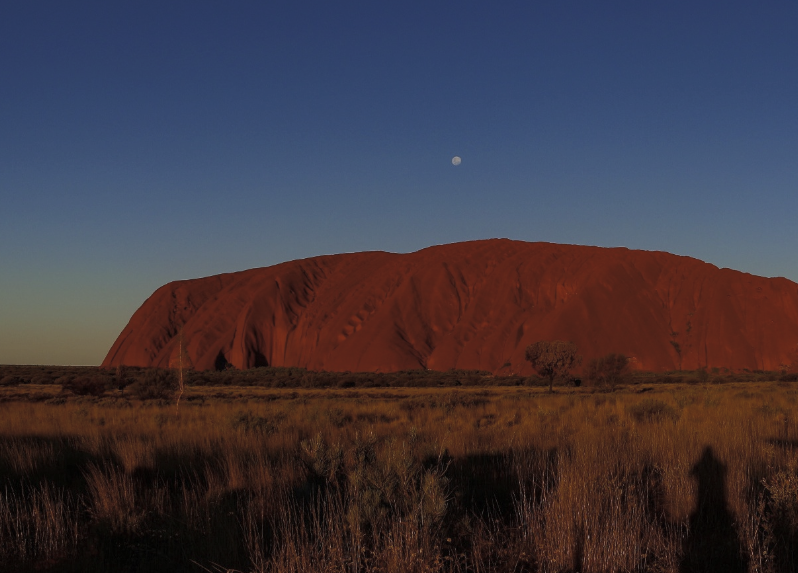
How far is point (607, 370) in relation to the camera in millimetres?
39906

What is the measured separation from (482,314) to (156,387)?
46.8 meters

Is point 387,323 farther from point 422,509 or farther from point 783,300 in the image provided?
point 422,509

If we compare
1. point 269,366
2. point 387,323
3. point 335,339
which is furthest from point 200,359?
point 387,323

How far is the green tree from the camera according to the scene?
39.9 metres

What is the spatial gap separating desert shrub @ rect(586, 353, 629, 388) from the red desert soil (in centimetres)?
1923

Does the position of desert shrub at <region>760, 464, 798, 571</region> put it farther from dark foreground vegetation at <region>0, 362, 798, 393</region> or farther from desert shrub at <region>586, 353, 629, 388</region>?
dark foreground vegetation at <region>0, 362, 798, 393</region>

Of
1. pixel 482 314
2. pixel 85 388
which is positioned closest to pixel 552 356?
pixel 85 388

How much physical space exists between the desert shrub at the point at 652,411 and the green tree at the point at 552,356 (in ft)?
77.9

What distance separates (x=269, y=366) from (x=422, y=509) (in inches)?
2962

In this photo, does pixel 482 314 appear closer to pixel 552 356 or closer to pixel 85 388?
pixel 552 356

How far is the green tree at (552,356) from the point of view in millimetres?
39938

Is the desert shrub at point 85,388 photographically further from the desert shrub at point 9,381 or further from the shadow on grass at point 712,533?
the shadow on grass at point 712,533

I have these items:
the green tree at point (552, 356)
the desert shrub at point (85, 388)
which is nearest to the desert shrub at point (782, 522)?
the green tree at point (552, 356)

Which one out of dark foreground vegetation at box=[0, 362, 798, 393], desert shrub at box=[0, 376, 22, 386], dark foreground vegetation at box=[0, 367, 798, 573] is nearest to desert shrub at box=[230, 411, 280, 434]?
dark foreground vegetation at box=[0, 367, 798, 573]
